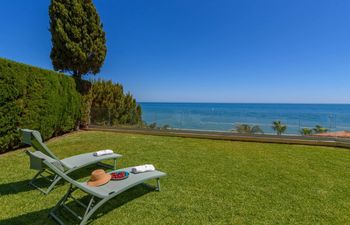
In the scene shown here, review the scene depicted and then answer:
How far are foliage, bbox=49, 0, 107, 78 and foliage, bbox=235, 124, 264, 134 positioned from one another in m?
8.20

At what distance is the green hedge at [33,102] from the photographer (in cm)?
584

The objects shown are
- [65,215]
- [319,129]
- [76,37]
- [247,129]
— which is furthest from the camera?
[247,129]

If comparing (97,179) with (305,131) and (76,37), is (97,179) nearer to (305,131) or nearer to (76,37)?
(76,37)

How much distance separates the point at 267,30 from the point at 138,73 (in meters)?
17.2

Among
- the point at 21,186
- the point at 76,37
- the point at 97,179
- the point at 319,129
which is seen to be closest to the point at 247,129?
the point at 319,129

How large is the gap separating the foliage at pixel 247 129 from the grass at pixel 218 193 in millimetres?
3481

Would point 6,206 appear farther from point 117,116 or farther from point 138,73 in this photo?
point 138,73

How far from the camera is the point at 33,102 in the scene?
691 centimetres

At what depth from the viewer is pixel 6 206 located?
279 centimetres

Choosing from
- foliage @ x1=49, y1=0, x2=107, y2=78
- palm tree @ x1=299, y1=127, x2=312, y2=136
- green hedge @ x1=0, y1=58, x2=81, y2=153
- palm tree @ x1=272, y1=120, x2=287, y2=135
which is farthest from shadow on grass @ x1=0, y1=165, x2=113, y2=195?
palm tree @ x1=299, y1=127, x2=312, y2=136

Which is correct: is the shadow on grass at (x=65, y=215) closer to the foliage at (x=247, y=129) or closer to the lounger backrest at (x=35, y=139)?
the lounger backrest at (x=35, y=139)

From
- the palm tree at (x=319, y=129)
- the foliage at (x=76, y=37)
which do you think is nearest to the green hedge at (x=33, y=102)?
the foliage at (x=76, y=37)

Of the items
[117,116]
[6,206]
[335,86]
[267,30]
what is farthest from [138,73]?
[335,86]

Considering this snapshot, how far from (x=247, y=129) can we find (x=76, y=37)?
31.3 feet
